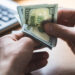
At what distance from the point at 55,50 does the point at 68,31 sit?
165 mm

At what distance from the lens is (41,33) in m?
0.62

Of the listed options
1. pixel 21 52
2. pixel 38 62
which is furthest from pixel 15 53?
pixel 38 62

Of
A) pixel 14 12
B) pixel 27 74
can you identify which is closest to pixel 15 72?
pixel 27 74

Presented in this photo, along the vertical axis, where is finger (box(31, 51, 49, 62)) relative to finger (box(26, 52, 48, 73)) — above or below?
above

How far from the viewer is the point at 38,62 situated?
632 millimetres

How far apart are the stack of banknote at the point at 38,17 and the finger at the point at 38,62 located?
0.20ft

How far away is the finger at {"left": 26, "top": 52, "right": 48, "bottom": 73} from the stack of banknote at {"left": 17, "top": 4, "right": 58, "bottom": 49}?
6 cm

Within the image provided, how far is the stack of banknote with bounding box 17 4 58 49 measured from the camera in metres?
0.61

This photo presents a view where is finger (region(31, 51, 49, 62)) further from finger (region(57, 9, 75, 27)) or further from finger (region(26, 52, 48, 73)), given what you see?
finger (region(57, 9, 75, 27))

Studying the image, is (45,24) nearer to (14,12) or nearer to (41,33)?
(41,33)

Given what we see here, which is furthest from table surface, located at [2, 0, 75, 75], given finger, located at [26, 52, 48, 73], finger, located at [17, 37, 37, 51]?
finger, located at [17, 37, 37, 51]

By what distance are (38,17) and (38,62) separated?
0.15m

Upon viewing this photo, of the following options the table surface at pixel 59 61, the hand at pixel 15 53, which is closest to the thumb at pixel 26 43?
the hand at pixel 15 53

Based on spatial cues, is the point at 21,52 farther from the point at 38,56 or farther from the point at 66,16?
the point at 66,16
